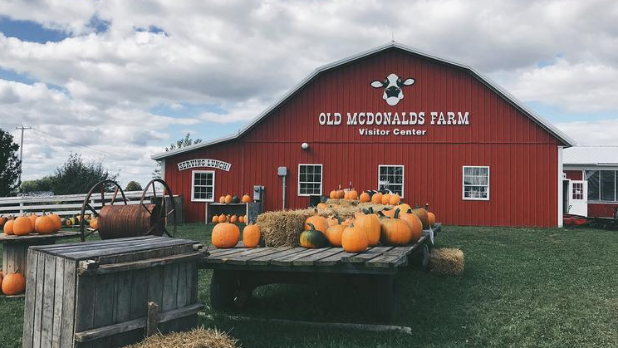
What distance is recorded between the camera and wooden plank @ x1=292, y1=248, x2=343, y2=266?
4343 mm

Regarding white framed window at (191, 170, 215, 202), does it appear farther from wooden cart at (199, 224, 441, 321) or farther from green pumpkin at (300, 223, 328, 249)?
green pumpkin at (300, 223, 328, 249)

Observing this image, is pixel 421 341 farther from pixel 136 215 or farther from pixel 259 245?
pixel 136 215

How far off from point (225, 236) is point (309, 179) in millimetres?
12517

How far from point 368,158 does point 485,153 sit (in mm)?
4225

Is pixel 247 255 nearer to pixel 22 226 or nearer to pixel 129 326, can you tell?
pixel 129 326

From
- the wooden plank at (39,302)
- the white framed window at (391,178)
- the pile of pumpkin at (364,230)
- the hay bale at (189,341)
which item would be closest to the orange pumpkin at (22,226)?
the wooden plank at (39,302)

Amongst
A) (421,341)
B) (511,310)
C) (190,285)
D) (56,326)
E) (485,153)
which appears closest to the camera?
(56,326)

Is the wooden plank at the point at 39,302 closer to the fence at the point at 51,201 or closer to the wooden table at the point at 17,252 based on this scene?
the wooden table at the point at 17,252

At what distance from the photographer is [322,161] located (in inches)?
706

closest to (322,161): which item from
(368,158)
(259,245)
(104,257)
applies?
(368,158)

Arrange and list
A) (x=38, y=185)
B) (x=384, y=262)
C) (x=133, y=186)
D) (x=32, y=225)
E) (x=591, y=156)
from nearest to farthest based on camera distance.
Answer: (x=384, y=262) → (x=32, y=225) → (x=591, y=156) → (x=133, y=186) → (x=38, y=185)

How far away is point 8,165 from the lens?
30156 millimetres

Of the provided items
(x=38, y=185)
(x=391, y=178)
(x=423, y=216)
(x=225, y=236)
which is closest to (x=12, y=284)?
(x=225, y=236)

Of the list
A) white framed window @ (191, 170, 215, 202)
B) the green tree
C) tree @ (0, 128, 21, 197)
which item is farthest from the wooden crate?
the green tree
